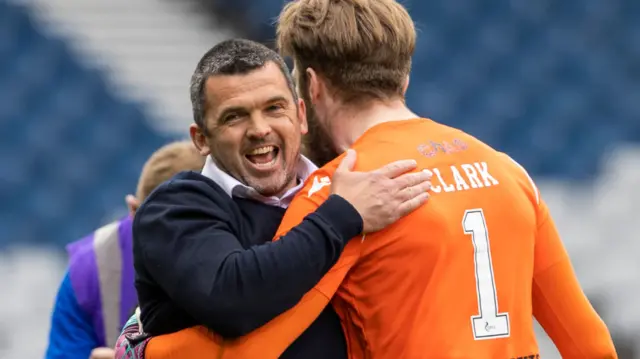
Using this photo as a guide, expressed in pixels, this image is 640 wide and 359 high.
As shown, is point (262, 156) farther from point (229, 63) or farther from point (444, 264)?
point (444, 264)

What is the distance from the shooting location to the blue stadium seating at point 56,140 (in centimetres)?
647

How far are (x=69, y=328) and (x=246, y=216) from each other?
129 cm

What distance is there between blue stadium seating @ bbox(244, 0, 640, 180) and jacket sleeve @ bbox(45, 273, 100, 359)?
4038 millimetres

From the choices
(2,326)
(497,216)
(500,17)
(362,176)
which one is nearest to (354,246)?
(362,176)

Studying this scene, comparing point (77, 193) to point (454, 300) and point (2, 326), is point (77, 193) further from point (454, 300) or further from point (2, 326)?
point (454, 300)

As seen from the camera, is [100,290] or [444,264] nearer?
[444,264]

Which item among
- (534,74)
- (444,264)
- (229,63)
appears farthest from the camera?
(534,74)

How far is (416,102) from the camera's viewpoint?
6.97m

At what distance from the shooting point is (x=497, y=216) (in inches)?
83.8

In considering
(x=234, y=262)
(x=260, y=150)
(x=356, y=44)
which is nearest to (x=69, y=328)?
(x=260, y=150)

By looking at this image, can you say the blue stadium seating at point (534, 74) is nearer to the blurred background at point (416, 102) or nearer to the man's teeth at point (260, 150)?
the blurred background at point (416, 102)

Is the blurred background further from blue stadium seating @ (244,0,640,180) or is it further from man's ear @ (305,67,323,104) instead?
man's ear @ (305,67,323,104)

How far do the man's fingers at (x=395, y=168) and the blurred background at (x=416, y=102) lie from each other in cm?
433

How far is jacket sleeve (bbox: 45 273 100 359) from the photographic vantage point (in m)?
3.20
